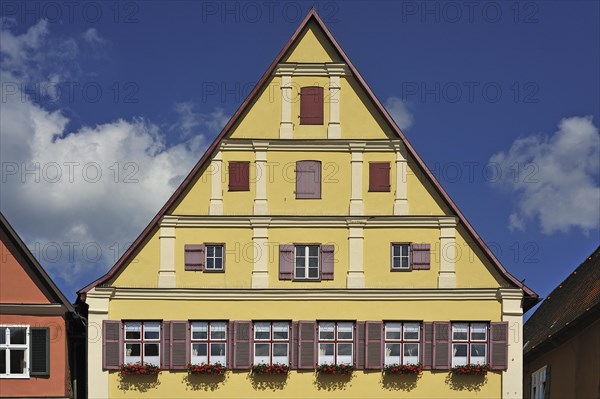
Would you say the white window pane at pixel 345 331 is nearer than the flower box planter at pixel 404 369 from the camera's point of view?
No

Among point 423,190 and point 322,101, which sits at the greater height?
point 322,101

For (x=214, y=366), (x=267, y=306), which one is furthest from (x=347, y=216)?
(x=214, y=366)

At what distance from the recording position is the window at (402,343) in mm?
28219

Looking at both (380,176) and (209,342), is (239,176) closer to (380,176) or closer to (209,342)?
(380,176)

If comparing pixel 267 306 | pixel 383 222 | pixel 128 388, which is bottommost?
pixel 128 388

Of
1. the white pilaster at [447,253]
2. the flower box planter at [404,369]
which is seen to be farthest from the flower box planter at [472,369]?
the white pilaster at [447,253]

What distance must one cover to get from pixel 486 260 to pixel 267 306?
6.38 metres

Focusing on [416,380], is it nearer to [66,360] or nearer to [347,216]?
[347,216]

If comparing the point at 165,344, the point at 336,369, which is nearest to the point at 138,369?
the point at 165,344

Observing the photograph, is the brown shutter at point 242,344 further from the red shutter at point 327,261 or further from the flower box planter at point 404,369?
the flower box planter at point 404,369

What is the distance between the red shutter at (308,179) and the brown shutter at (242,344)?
405cm

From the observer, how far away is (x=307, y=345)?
28.1 m

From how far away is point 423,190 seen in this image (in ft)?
94.8

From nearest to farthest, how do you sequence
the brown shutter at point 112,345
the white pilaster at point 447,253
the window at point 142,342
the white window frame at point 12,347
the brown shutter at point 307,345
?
the white window frame at point 12,347, the brown shutter at point 112,345, the brown shutter at point 307,345, the window at point 142,342, the white pilaster at point 447,253
